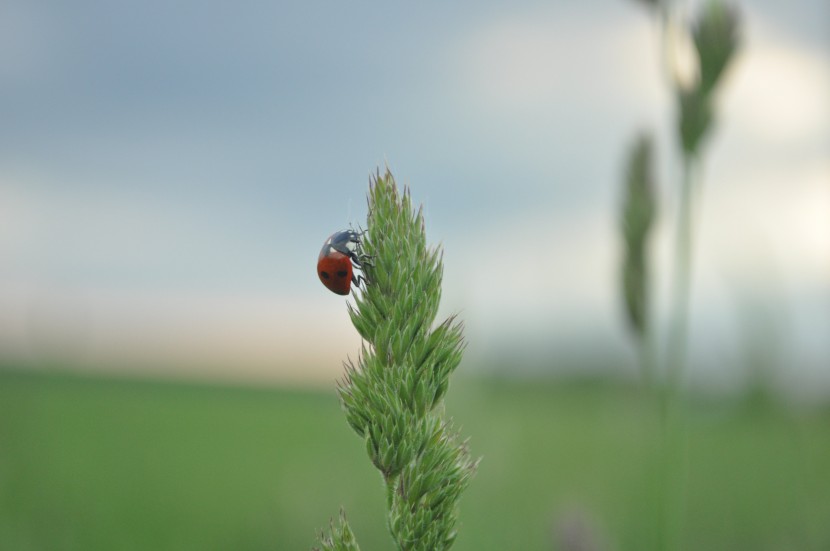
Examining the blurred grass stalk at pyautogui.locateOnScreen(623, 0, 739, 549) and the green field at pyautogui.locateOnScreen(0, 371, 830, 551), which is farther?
the green field at pyautogui.locateOnScreen(0, 371, 830, 551)

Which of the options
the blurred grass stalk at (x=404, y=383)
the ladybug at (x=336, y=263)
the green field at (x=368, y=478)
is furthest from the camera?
the green field at (x=368, y=478)

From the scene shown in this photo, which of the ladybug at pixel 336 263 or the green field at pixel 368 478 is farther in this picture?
the green field at pixel 368 478

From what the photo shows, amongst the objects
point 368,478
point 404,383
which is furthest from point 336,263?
point 368,478

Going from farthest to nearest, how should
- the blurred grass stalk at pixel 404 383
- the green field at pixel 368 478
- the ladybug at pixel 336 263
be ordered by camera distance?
the green field at pixel 368 478, the ladybug at pixel 336 263, the blurred grass stalk at pixel 404 383

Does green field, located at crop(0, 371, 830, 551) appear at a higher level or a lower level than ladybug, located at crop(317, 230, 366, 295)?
lower

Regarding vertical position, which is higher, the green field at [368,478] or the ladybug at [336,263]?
the ladybug at [336,263]

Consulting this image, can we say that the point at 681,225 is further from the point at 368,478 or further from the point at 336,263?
the point at 368,478

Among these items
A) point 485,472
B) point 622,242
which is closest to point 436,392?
point 622,242
